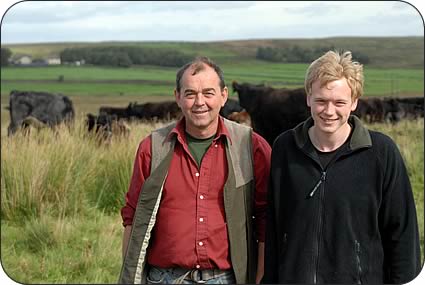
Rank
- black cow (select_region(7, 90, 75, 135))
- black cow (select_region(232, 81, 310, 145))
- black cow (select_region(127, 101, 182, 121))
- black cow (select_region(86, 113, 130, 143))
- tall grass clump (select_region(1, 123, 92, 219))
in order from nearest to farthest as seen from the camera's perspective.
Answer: tall grass clump (select_region(1, 123, 92, 219)), black cow (select_region(86, 113, 130, 143)), black cow (select_region(232, 81, 310, 145)), black cow (select_region(7, 90, 75, 135)), black cow (select_region(127, 101, 182, 121))

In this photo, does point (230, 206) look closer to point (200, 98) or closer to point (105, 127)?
point (200, 98)

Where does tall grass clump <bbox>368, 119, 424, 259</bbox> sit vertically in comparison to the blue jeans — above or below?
below

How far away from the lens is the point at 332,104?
3.13 metres

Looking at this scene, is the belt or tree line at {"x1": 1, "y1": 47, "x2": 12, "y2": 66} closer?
the belt

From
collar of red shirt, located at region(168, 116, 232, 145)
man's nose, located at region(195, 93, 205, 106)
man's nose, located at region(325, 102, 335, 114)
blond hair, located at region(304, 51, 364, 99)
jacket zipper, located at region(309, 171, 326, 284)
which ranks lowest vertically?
jacket zipper, located at region(309, 171, 326, 284)

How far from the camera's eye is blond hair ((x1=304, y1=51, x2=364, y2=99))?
3137mm

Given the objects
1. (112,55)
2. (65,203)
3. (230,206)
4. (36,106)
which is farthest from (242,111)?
(112,55)

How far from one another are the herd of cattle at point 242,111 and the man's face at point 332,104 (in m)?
6.71

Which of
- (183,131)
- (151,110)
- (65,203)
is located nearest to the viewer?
(183,131)

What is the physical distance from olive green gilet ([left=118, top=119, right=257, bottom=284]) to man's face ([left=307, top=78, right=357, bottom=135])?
0.47 meters

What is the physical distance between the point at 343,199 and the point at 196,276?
78 cm

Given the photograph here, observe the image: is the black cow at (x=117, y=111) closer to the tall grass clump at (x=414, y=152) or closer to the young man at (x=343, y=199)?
the tall grass clump at (x=414, y=152)

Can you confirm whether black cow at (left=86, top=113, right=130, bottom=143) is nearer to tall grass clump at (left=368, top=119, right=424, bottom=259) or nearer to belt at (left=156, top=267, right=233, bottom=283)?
tall grass clump at (left=368, top=119, right=424, bottom=259)

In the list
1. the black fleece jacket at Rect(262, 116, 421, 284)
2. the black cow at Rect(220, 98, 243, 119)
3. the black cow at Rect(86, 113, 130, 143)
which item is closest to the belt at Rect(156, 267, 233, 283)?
the black fleece jacket at Rect(262, 116, 421, 284)
